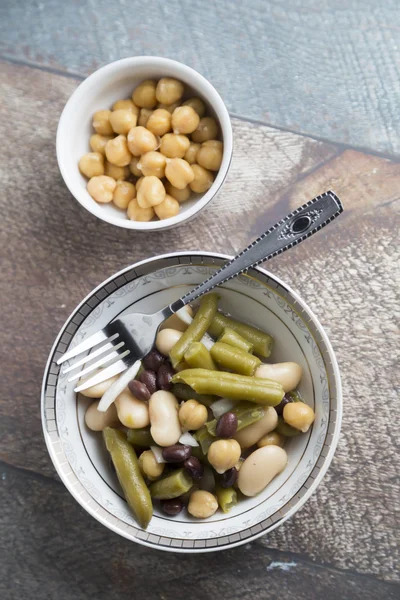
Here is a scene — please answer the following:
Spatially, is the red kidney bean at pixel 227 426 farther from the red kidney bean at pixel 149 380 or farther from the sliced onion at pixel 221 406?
the red kidney bean at pixel 149 380

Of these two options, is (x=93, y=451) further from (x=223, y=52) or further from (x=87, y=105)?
(x=223, y=52)

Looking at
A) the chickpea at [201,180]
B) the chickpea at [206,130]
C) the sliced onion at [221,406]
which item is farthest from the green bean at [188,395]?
the chickpea at [206,130]

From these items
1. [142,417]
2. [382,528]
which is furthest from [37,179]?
[382,528]

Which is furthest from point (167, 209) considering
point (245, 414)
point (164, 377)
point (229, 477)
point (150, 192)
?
point (229, 477)

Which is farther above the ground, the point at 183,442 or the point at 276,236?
the point at 276,236

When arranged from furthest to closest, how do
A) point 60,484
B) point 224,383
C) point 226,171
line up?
point 60,484 → point 226,171 → point 224,383

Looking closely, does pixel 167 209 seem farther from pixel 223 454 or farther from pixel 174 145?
pixel 223 454

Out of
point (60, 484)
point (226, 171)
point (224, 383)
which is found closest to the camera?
point (224, 383)
